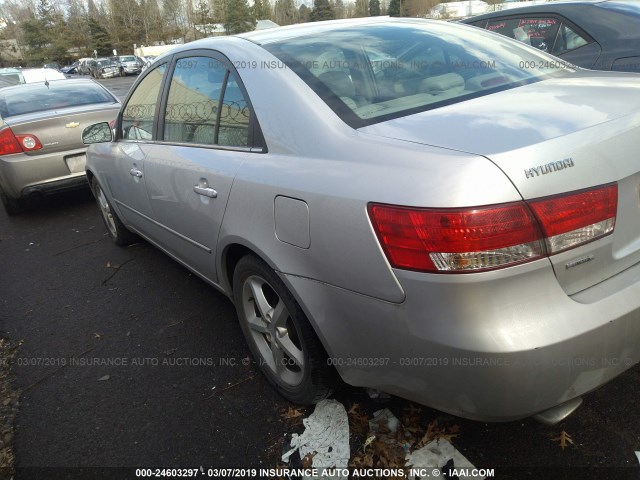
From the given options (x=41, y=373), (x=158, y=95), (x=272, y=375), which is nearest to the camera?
(x=272, y=375)

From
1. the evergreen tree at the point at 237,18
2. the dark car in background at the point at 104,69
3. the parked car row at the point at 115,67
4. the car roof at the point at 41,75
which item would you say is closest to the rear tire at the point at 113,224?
the car roof at the point at 41,75

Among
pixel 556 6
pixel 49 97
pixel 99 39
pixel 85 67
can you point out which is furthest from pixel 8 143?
pixel 99 39

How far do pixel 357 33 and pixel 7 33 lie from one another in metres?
96.3

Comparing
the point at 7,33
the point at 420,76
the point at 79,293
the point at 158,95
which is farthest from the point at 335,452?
the point at 7,33

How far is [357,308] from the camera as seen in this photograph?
1.69 meters

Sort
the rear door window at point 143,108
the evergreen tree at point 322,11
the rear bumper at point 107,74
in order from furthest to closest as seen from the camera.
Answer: the evergreen tree at point 322,11, the rear bumper at point 107,74, the rear door window at point 143,108

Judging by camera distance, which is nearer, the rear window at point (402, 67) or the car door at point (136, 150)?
the rear window at point (402, 67)

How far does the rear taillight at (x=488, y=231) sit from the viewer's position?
4.70 feet

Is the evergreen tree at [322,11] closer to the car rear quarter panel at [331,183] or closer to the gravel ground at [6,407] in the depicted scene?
the gravel ground at [6,407]

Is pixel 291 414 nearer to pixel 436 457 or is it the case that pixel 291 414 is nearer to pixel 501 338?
pixel 436 457

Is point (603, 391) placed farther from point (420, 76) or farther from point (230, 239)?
point (230, 239)

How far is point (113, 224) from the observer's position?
182 inches

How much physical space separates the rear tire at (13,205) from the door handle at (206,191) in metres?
4.43

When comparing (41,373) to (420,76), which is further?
(41,373)
